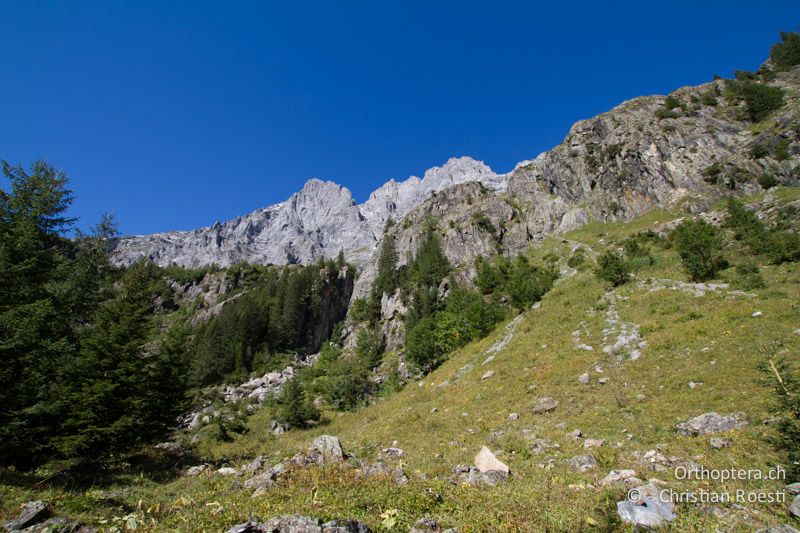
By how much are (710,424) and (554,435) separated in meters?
4.82

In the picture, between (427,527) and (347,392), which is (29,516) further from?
(347,392)

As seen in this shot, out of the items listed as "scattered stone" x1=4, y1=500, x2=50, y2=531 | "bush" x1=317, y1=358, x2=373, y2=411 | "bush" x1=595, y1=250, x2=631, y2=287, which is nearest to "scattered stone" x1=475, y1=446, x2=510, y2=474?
"scattered stone" x1=4, y1=500, x2=50, y2=531

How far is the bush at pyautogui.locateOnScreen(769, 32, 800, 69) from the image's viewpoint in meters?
68.6

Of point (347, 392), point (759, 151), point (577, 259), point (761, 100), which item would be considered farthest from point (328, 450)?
point (761, 100)

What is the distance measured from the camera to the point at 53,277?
17.7m

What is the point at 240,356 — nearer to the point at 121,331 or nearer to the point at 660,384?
the point at 121,331

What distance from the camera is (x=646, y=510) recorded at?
6.12 metres

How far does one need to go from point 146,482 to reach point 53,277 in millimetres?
12105

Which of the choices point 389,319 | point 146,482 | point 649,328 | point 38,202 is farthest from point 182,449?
point 389,319

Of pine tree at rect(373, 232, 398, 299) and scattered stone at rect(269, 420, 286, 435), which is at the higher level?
pine tree at rect(373, 232, 398, 299)

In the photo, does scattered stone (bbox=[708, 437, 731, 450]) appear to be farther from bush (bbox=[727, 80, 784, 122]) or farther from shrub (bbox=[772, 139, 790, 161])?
bush (bbox=[727, 80, 784, 122])

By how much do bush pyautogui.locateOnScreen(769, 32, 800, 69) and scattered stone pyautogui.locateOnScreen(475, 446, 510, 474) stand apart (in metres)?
108

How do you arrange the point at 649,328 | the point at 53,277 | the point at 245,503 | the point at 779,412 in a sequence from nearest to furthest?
the point at 779,412 → the point at 245,503 → the point at 53,277 → the point at 649,328

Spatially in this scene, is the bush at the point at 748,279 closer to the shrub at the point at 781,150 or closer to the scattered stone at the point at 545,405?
the scattered stone at the point at 545,405
